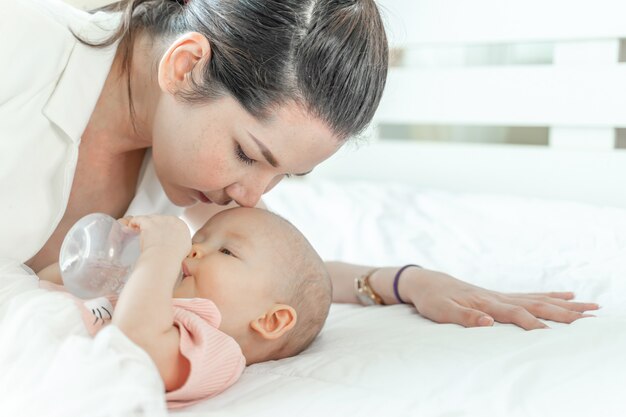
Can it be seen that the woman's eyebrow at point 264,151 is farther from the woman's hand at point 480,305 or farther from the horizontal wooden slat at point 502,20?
the horizontal wooden slat at point 502,20

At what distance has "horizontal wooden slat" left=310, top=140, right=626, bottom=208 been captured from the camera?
6.70 feet

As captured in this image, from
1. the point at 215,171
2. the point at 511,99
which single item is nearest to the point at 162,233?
the point at 215,171

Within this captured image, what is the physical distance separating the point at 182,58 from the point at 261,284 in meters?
0.37

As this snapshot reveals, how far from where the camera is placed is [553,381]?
94 cm

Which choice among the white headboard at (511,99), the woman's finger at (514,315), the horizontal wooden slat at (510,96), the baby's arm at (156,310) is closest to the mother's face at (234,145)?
the baby's arm at (156,310)

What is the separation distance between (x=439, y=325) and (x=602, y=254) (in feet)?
1.75

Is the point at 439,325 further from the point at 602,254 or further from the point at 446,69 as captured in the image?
the point at 446,69

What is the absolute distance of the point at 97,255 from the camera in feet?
3.64

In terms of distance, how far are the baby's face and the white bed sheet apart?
95 millimetres

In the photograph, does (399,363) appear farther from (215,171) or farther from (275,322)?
(215,171)

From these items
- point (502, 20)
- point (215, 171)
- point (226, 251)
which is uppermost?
point (502, 20)

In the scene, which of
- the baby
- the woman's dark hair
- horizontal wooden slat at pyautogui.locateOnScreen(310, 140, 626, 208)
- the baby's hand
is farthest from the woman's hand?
horizontal wooden slat at pyautogui.locateOnScreen(310, 140, 626, 208)

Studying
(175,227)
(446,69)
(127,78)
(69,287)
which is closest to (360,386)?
(175,227)

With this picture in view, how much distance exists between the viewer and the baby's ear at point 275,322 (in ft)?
3.75
